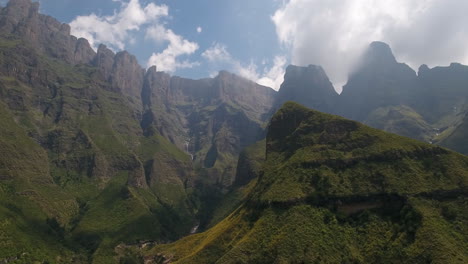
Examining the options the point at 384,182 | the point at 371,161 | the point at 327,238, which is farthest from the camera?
the point at 371,161

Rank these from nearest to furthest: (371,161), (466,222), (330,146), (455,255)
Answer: (455,255) → (466,222) → (371,161) → (330,146)

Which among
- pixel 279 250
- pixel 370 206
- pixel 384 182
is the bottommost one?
pixel 279 250

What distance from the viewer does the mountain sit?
429 ft

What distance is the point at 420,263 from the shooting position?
391 feet

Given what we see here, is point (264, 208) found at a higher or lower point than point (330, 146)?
lower

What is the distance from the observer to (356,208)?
151 metres

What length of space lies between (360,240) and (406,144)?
2183 inches

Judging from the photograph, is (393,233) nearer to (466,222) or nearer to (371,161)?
(466,222)

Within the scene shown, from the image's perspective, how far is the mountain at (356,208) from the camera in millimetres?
130625

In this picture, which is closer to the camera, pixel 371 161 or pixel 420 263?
pixel 420 263

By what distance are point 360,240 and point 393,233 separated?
11512mm

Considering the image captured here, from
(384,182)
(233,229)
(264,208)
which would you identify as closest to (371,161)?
(384,182)

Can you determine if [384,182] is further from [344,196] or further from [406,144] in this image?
[406,144]

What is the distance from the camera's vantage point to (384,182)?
152m
